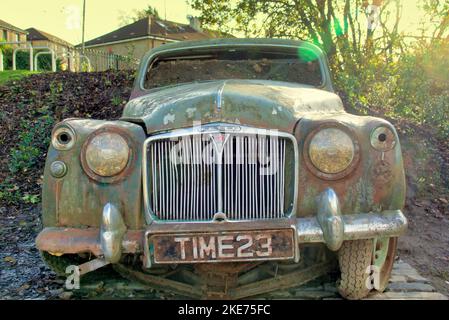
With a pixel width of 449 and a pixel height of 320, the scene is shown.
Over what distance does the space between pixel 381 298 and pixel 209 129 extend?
155 centimetres

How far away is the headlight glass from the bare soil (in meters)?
1.44

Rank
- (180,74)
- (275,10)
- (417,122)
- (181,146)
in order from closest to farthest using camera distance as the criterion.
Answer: (181,146) < (180,74) < (417,122) < (275,10)

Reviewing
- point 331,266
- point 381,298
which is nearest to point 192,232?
point 331,266

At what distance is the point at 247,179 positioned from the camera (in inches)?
104

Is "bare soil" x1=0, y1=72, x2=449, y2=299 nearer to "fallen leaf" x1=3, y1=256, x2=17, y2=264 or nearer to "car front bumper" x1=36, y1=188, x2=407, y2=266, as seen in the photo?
"fallen leaf" x1=3, y1=256, x2=17, y2=264

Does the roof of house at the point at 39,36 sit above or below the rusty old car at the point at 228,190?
above

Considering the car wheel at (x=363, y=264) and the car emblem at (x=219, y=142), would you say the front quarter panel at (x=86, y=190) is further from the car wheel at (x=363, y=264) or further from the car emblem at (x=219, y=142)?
the car wheel at (x=363, y=264)

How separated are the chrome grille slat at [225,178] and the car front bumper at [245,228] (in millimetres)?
115

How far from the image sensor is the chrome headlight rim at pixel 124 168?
2.70m

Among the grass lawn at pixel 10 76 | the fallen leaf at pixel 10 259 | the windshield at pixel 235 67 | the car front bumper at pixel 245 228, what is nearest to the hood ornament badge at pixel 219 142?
the car front bumper at pixel 245 228

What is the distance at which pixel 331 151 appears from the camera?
2.67 meters

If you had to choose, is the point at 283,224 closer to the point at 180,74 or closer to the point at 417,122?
the point at 180,74

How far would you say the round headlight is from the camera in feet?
8.85

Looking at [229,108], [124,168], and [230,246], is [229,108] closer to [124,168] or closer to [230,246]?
[124,168]
